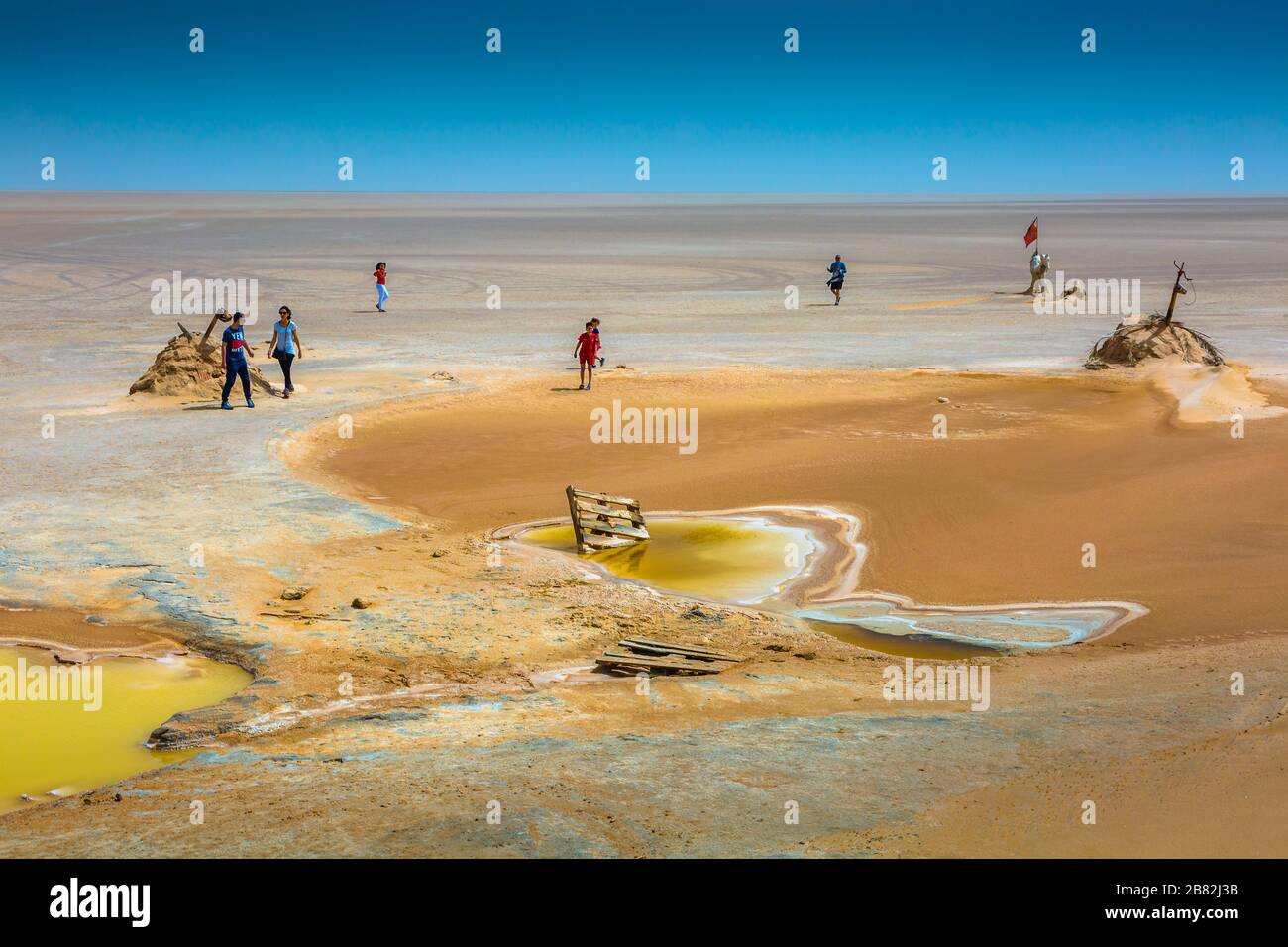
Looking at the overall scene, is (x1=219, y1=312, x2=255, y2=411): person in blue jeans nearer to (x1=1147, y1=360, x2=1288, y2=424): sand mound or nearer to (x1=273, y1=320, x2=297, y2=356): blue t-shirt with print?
(x1=273, y1=320, x2=297, y2=356): blue t-shirt with print

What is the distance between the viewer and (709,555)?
46.7 ft

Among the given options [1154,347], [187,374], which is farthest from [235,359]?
[1154,347]

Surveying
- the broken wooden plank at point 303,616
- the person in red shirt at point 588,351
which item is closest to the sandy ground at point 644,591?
the broken wooden plank at point 303,616

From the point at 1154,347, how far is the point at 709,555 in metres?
14.5

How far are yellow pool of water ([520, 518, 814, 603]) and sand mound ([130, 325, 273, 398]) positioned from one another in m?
9.86

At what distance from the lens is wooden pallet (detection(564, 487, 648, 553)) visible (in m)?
14.1

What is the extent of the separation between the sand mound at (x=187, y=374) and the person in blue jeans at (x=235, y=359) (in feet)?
4.05

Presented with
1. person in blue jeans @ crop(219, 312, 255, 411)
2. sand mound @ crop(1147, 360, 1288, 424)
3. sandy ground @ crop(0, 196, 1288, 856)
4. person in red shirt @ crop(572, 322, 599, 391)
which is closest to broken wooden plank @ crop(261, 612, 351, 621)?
sandy ground @ crop(0, 196, 1288, 856)

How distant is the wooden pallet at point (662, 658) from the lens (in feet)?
34.0

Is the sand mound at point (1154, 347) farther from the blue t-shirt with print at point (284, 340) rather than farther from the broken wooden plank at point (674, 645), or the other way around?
the broken wooden plank at point (674, 645)

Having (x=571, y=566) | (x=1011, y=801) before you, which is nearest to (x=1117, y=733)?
(x=1011, y=801)

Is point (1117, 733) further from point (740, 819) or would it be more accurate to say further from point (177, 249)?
point (177, 249)

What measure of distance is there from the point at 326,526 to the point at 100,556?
8.05 ft

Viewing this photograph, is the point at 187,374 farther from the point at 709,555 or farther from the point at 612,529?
the point at 709,555
